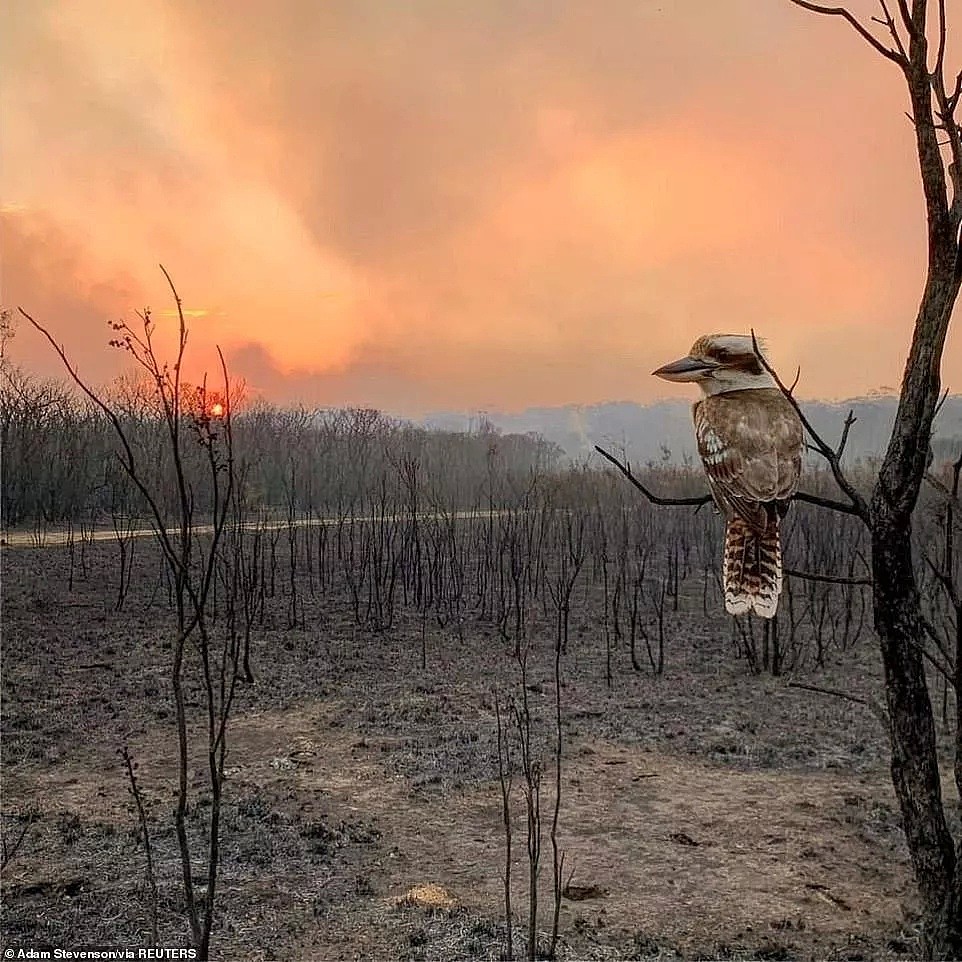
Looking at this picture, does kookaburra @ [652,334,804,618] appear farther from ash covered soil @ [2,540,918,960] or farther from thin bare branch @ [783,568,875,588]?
ash covered soil @ [2,540,918,960]

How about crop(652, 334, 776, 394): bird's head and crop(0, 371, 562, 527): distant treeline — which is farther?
crop(0, 371, 562, 527): distant treeline

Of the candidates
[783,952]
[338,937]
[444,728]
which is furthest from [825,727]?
[338,937]

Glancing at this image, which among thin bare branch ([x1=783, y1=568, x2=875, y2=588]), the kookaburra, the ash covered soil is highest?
the kookaburra

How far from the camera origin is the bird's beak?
1.47 metres

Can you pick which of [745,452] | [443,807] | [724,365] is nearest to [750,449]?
[745,452]

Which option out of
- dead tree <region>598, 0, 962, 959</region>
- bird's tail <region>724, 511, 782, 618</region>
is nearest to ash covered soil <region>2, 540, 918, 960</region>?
dead tree <region>598, 0, 962, 959</region>

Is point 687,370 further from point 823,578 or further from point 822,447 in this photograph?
point 823,578

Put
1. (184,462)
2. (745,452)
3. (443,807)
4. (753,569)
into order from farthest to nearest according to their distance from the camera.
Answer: (184,462), (443,807), (745,452), (753,569)

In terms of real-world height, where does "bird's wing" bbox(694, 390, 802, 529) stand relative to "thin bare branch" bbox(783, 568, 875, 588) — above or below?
above

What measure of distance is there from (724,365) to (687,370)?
0.42ft

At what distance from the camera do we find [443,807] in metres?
5.42

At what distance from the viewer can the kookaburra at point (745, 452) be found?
1.45 m

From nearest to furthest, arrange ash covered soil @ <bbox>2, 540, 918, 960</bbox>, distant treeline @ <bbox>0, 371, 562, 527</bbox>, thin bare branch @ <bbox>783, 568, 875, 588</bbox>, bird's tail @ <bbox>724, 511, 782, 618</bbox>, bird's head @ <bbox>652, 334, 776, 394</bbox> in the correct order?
bird's tail @ <bbox>724, 511, 782, 618</bbox>
bird's head @ <bbox>652, 334, 776, 394</bbox>
thin bare branch @ <bbox>783, 568, 875, 588</bbox>
ash covered soil @ <bbox>2, 540, 918, 960</bbox>
distant treeline @ <bbox>0, 371, 562, 527</bbox>

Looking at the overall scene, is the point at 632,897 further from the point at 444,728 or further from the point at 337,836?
the point at 444,728
